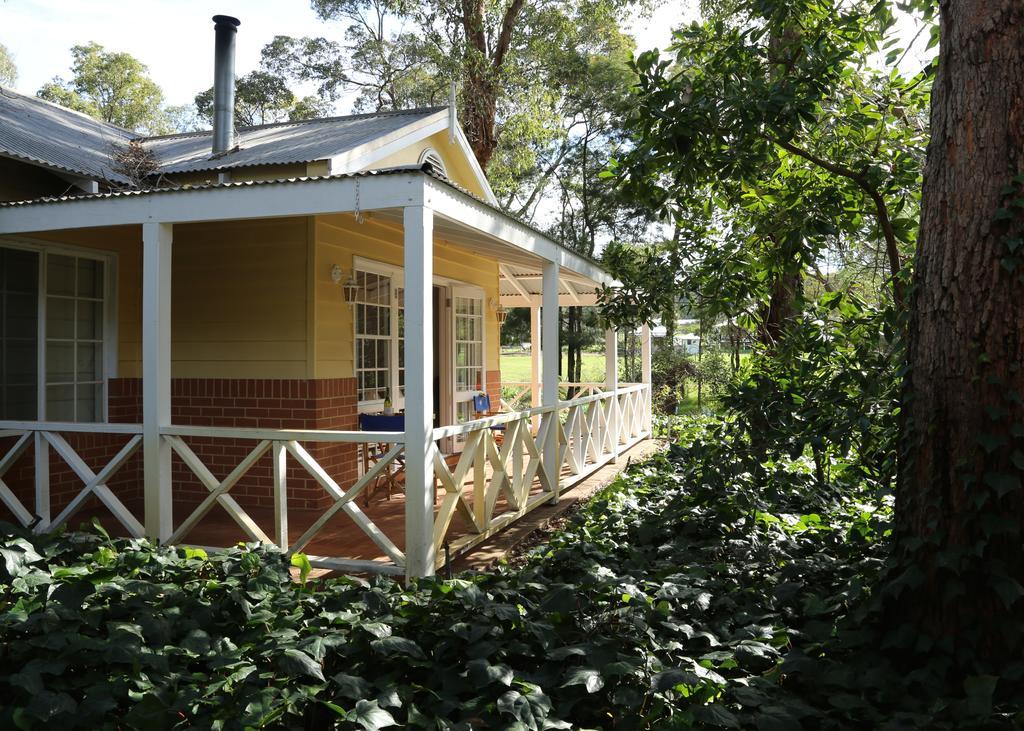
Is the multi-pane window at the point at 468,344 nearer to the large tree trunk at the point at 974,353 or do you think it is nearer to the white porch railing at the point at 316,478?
the white porch railing at the point at 316,478

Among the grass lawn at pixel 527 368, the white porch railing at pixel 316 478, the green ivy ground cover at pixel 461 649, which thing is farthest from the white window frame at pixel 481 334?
the grass lawn at pixel 527 368

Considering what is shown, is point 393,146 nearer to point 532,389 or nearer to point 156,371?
point 156,371

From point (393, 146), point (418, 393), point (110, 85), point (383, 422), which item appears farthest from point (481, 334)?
point (110, 85)

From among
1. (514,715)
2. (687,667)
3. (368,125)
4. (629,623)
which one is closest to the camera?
(514,715)

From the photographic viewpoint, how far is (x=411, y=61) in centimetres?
1958

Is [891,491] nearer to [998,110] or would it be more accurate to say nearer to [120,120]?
[998,110]

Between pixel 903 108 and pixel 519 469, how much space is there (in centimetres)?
392

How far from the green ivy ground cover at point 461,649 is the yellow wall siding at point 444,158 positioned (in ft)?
17.6

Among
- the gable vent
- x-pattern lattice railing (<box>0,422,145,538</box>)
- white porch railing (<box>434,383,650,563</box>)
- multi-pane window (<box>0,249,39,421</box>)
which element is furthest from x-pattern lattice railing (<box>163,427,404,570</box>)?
the gable vent

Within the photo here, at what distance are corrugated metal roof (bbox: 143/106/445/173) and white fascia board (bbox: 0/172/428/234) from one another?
187 cm

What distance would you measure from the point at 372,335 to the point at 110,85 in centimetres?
2756

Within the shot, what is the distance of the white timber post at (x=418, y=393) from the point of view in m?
4.38

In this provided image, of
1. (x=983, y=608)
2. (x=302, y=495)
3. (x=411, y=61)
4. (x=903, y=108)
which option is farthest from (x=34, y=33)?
(x=983, y=608)

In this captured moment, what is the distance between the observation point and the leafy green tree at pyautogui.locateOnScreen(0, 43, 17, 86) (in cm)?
2659
